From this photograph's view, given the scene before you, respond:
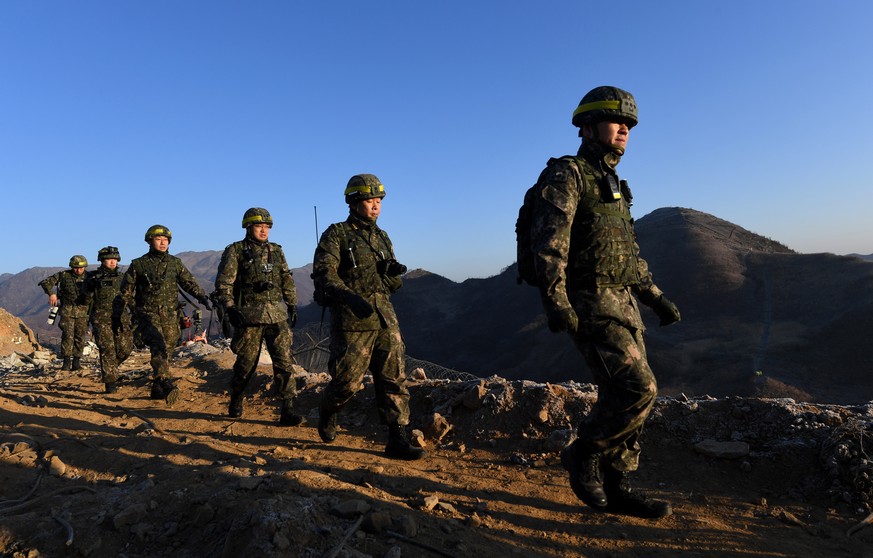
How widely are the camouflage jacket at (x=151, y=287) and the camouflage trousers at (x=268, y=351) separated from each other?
172 cm

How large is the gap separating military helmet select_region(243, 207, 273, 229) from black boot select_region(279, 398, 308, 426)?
7.31 ft

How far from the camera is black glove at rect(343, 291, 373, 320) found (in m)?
4.21

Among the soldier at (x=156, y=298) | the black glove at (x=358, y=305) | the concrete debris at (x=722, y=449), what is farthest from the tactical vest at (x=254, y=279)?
the concrete debris at (x=722, y=449)

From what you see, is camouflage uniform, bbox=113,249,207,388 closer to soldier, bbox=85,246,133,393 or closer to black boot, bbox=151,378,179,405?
black boot, bbox=151,378,179,405

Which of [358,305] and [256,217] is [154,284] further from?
[358,305]

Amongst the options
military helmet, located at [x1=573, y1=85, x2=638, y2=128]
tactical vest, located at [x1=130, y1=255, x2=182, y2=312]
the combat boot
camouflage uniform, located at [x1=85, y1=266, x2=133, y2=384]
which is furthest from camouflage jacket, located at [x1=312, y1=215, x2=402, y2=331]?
camouflage uniform, located at [x1=85, y1=266, x2=133, y2=384]

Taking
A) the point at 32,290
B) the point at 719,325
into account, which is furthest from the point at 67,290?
the point at 32,290

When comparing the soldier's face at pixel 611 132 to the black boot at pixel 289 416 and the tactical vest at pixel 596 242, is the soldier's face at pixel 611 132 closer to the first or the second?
the tactical vest at pixel 596 242

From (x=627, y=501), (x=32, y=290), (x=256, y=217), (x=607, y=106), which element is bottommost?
(x=32, y=290)

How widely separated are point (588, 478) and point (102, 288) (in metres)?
10.4

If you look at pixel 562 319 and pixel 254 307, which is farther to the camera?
pixel 254 307

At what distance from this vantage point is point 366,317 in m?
4.39

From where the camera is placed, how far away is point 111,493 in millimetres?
3174

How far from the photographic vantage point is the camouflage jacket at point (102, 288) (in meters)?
9.80
